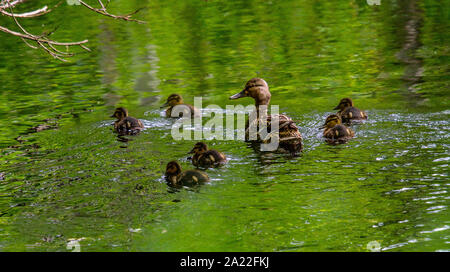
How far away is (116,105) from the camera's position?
952 cm

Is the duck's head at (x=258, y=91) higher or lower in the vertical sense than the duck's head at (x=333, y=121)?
higher

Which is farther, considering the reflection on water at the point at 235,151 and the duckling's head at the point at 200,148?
the duckling's head at the point at 200,148

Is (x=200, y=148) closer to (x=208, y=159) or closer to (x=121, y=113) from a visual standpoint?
(x=208, y=159)

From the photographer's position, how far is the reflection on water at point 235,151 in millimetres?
4777

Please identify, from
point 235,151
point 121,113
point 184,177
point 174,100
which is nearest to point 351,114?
point 235,151

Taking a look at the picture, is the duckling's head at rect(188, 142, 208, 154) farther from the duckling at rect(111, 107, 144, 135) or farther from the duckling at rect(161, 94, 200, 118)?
the duckling at rect(161, 94, 200, 118)

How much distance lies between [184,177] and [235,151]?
121cm

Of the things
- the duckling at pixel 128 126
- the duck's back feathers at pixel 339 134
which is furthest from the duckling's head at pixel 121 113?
the duck's back feathers at pixel 339 134

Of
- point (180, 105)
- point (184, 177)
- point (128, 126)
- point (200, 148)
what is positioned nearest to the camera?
point (184, 177)

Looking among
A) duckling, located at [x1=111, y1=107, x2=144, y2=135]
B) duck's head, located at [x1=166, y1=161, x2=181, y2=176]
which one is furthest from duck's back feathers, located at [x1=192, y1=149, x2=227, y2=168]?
duckling, located at [x1=111, y1=107, x2=144, y2=135]

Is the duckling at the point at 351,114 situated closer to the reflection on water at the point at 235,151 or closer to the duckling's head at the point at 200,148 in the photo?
the reflection on water at the point at 235,151

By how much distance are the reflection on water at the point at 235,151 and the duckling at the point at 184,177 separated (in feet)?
0.38

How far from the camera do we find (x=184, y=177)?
5.79m
